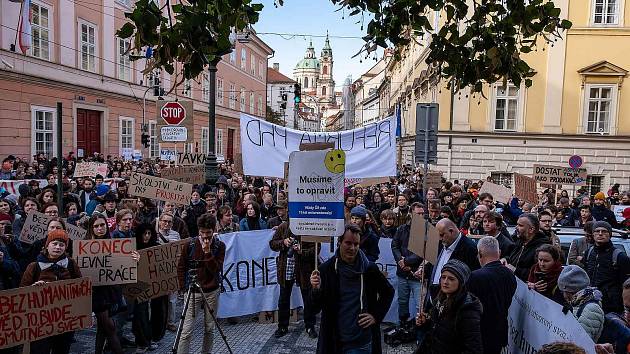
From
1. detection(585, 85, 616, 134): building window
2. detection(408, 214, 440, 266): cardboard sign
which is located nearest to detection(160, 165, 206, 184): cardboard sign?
detection(408, 214, 440, 266): cardboard sign

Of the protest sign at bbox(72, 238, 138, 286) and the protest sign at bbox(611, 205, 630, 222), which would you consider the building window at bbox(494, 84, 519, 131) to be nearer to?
the protest sign at bbox(611, 205, 630, 222)

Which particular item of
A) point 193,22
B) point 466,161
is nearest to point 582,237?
point 193,22

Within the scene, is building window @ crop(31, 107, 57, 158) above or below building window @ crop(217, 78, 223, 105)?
below

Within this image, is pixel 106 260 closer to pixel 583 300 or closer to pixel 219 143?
pixel 583 300

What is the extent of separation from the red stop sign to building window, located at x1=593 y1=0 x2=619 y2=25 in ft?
69.8

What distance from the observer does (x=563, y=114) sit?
24.4m

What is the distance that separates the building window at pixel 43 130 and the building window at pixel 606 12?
24.4m

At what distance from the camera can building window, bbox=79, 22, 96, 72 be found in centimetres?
2384

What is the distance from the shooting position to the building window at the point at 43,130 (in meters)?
20.8

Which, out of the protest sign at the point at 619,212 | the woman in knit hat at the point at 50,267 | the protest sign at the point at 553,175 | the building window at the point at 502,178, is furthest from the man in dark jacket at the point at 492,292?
the building window at the point at 502,178

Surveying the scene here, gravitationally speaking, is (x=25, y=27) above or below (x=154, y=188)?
above

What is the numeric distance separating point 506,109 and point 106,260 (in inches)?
896

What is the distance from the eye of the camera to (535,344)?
15.3 feet

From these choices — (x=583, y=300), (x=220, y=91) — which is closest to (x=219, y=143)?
(x=220, y=91)
